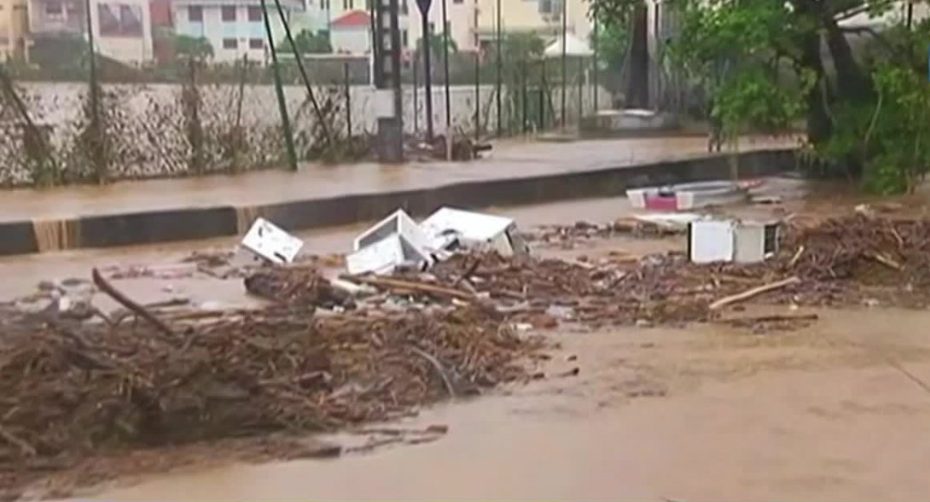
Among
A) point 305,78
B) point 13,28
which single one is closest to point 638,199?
point 305,78

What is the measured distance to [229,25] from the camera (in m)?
14.2

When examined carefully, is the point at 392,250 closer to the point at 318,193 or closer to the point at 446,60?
the point at 318,193

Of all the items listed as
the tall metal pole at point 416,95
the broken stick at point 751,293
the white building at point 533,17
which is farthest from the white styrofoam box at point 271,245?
the white building at point 533,17

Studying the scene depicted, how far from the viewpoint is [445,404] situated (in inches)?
180

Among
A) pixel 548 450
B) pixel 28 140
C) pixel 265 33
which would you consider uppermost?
pixel 265 33

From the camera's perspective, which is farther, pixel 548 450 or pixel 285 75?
pixel 285 75

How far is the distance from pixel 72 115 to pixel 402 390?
8.07m

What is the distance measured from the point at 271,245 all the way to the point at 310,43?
295 inches

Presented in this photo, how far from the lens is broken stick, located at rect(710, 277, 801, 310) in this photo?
6.27 metres

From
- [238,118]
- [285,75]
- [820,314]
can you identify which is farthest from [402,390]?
[285,75]

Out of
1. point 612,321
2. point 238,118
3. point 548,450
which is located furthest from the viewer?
point 238,118

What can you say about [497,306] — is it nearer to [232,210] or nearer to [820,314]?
[820,314]

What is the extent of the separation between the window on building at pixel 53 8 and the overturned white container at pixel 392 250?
659 centimetres

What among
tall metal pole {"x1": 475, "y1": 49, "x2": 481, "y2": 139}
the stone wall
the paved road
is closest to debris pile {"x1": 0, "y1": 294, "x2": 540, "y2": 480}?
the paved road
